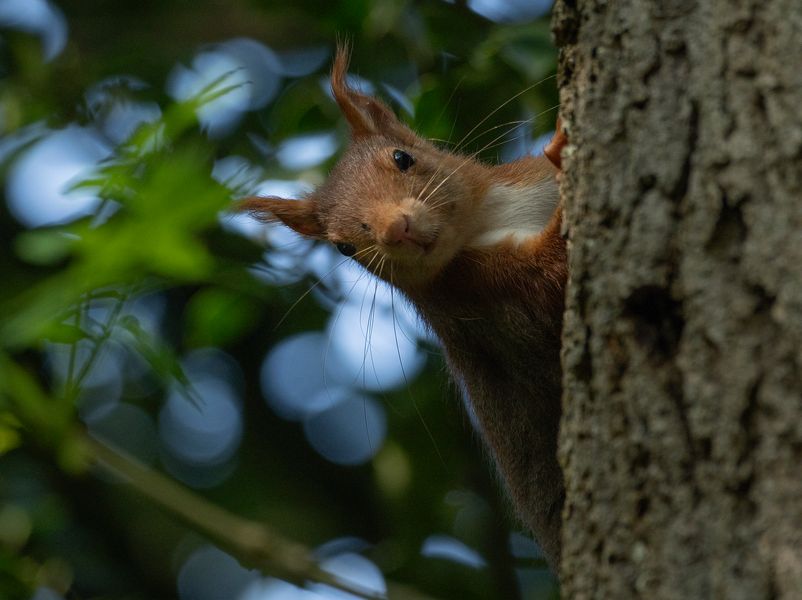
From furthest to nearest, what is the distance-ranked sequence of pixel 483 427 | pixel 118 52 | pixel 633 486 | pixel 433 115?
pixel 118 52 < pixel 433 115 < pixel 483 427 < pixel 633 486

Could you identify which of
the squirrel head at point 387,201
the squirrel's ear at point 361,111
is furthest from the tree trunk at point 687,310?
the squirrel's ear at point 361,111

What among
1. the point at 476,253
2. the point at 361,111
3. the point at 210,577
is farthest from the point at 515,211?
the point at 210,577

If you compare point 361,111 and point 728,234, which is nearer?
point 728,234

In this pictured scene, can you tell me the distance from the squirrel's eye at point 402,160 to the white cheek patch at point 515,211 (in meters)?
0.32

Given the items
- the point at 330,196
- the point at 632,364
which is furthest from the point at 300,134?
the point at 632,364

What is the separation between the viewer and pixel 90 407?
612cm

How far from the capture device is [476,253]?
3531mm

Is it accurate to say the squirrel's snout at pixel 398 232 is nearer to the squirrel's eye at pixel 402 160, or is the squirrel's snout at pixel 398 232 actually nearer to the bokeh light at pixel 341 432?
the squirrel's eye at pixel 402 160

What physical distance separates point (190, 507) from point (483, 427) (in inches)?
49.0

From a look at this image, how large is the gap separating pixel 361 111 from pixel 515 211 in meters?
0.83

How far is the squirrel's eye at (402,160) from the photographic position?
401cm

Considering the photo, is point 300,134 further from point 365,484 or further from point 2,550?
point 365,484

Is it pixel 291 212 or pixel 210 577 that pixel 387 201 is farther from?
pixel 210 577

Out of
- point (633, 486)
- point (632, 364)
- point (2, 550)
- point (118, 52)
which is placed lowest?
point (2, 550)
